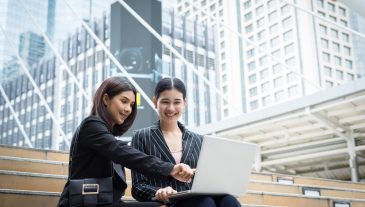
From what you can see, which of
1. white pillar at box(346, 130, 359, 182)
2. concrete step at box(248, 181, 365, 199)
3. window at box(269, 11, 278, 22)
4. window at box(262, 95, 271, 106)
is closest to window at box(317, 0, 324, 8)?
window at box(269, 11, 278, 22)

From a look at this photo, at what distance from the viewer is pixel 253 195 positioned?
3488 mm

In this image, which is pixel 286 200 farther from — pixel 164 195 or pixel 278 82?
pixel 278 82

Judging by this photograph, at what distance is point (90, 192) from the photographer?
137cm

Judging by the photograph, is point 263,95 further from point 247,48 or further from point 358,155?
point 358,155

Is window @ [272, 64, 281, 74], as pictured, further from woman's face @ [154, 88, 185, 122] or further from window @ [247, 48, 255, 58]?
woman's face @ [154, 88, 185, 122]

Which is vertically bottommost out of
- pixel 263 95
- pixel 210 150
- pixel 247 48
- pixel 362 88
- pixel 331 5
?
pixel 210 150

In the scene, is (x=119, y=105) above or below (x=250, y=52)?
below

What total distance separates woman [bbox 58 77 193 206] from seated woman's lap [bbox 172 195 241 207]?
84 mm

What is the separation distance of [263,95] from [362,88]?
133 ft

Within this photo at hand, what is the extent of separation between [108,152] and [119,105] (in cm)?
19

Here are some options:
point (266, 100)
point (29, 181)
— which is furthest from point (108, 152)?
point (266, 100)

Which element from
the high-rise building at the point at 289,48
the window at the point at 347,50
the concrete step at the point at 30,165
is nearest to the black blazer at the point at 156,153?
the concrete step at the point at 30,165

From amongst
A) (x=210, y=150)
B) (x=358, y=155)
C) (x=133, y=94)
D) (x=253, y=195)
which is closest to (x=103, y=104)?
(x=133, y=94)

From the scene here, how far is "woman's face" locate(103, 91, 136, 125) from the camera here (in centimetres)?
154
